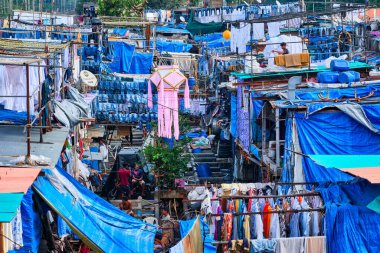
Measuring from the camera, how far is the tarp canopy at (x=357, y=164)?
11312 mm

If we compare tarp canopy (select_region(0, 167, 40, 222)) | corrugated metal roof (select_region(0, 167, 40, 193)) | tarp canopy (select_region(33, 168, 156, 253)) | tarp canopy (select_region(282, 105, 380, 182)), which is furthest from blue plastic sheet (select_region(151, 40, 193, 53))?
tarp canopy (select_region(0, 167, 40, 222))

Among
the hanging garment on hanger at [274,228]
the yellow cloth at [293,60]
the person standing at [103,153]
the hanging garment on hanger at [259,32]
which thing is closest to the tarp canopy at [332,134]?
the hanging garment on hanger at [274,228]

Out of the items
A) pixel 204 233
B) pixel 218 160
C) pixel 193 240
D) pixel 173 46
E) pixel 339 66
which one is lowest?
pixel 218 160

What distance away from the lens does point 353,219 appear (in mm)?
12500

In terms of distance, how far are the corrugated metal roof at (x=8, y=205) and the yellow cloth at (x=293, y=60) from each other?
12.6 meters

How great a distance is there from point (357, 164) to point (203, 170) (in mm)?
14303

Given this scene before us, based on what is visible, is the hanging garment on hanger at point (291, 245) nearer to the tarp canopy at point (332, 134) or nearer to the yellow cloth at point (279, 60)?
the tarp canopy at point (332, 134)

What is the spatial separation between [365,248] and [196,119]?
21.4m

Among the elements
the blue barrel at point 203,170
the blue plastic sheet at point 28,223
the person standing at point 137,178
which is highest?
the blue plastic sheet at point 28,223

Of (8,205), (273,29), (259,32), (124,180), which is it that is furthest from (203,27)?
(8,205)

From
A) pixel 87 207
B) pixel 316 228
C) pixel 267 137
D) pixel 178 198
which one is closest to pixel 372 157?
pixel 316 228

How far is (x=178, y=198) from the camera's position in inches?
838

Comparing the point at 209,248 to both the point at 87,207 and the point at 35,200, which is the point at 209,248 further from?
the point at 35,200

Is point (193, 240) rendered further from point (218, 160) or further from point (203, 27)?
point (203, 27)
